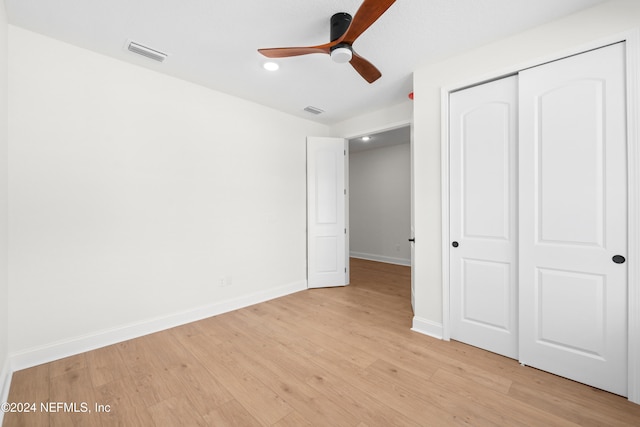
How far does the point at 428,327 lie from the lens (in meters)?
2.67

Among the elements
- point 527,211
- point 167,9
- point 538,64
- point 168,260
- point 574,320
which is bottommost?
point 574,320

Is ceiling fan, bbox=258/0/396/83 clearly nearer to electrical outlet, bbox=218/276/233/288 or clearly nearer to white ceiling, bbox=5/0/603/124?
white ceiling, bbox=5/0/603/124

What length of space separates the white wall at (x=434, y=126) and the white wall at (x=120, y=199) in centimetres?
208

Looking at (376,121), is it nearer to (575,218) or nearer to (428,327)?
(575,218)

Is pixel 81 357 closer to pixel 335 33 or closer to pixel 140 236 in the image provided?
pixel 140 236

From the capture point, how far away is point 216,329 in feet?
9.21

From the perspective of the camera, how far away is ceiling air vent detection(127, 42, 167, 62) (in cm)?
233

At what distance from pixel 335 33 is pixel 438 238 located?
2.07 meters

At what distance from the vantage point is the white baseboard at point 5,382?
5.56ft

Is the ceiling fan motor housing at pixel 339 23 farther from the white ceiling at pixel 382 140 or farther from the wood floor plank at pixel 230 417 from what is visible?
the white ceiling at pixel 382 140

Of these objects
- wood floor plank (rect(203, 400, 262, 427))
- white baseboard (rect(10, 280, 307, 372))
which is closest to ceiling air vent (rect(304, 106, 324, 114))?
white baseboard (rect(10, 280, 307, 372))

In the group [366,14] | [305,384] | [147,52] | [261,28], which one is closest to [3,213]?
[147,52]

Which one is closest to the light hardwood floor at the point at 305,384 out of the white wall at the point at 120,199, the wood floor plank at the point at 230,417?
the wood floor plank at the point at 230,417

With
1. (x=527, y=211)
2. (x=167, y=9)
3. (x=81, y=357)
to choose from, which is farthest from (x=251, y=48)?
(x=81, y=357)
